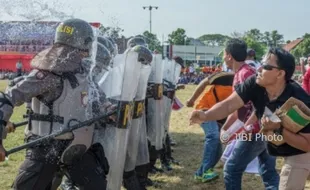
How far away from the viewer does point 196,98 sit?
21.1ft

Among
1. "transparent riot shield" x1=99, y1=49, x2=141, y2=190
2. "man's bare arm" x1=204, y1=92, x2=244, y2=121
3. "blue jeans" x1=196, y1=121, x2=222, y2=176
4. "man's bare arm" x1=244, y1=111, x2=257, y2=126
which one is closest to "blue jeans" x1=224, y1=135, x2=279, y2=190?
"man's bare arm" x1=244, y1=111, x2=257, y2=126

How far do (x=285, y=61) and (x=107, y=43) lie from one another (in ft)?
7.90

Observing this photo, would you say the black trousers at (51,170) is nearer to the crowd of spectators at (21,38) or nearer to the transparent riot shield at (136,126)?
the crowd of spectators at (21,38)

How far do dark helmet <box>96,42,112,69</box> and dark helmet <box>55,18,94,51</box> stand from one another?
88cm

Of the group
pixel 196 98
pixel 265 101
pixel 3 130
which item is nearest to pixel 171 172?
pixel 196 98

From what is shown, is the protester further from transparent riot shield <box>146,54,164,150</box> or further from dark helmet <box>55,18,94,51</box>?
transparent riot shield <box>146,54,164,150</box>

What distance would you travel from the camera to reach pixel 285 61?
4.05 metres

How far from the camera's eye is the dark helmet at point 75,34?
4.05 meters

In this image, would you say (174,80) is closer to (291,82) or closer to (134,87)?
(134,87)

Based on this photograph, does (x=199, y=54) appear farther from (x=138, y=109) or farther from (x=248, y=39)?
(x=138, y=109)

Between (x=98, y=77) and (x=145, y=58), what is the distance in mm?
837

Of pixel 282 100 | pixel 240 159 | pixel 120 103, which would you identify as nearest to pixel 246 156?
pixel 240 159

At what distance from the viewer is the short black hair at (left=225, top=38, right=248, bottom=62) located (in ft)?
18.7

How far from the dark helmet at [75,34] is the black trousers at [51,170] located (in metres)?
0.80
